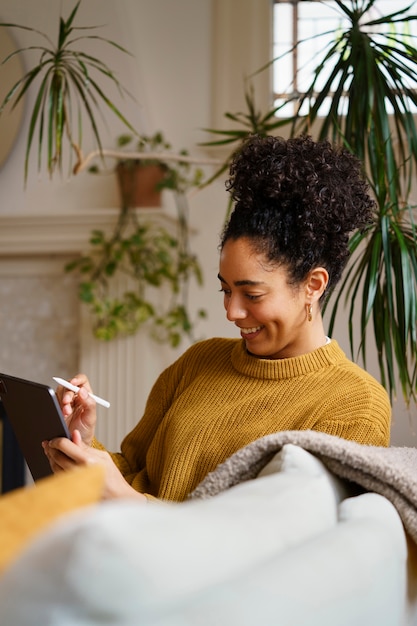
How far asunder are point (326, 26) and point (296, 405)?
2.62m

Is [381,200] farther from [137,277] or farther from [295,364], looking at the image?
[137,277]

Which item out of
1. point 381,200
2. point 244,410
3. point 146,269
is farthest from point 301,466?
point 146,269

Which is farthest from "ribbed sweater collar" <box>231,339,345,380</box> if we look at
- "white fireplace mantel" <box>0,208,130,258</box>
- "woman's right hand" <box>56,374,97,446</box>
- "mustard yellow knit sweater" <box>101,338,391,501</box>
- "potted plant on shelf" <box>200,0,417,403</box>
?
"white fireplace mantel" <box>0,208,130,258</box>

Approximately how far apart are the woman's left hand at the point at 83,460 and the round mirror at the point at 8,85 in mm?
2503

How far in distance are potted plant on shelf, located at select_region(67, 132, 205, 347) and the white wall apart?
0.26ft

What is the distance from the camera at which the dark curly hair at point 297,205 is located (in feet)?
5.95

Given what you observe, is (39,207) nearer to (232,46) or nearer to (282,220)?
(232,46)

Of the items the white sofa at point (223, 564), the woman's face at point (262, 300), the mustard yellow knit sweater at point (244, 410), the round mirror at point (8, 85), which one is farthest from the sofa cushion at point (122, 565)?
the round mirror at point (8, 85)

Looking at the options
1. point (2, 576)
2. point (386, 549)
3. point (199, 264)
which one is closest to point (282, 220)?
point (386, 549)

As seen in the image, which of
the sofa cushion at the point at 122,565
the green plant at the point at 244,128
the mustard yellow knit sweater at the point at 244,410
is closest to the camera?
the sofa cushion at the point at 122,565

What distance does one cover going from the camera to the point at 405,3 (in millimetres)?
3779

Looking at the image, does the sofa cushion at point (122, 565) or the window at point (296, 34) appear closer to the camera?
the sofa cushion at point (122, 565)

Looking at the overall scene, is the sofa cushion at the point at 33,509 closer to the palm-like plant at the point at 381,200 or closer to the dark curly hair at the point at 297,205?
the dark curly hair at the point at 297,205

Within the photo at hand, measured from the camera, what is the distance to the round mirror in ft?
12.7
